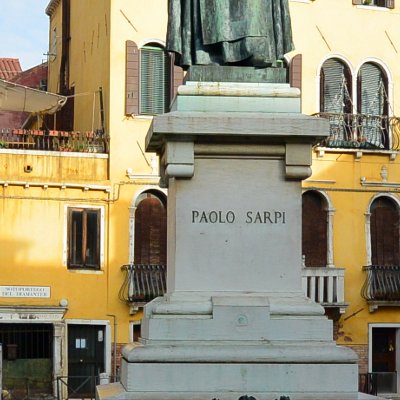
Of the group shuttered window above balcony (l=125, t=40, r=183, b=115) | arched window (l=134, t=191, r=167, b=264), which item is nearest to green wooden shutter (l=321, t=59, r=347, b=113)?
shuttered window above balcony (l=125, t=40, r=183, b=115)

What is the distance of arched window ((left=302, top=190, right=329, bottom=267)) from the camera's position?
1185 inches

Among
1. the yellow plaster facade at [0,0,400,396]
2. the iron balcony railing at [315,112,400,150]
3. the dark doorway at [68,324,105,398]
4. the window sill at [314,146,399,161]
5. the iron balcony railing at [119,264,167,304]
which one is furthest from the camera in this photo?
the iron balcony railing at [315,112,400,150]

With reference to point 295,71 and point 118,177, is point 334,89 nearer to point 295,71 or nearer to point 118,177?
point 295,71

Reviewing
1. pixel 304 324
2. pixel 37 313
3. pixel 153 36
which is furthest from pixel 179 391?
pixel 153 36

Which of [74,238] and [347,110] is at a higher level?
[347,110]

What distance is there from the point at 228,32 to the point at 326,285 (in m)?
19.4

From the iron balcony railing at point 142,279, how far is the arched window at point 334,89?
19.2 feet

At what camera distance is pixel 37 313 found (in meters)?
28.2

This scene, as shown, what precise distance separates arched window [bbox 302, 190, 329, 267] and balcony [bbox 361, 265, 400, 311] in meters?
1.18

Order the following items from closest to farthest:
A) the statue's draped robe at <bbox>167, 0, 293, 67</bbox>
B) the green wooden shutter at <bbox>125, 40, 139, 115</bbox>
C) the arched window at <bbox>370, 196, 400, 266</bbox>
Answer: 1. the statue's draped robe at <bbox>167, 0, 293, 67</bbox>
2. the green wooden shutter at <bbox>125, 40, 139, 115</bbox>
3. the arched window at <bbox>370, 196, 400, 266</bbox>

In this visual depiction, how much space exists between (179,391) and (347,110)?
71.2 ft

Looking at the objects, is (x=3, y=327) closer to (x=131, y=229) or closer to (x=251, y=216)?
(x=131, y=229)

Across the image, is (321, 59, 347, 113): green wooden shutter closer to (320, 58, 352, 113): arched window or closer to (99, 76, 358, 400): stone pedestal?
(320, 58, 352, 113): arched window

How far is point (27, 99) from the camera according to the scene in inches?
1156
